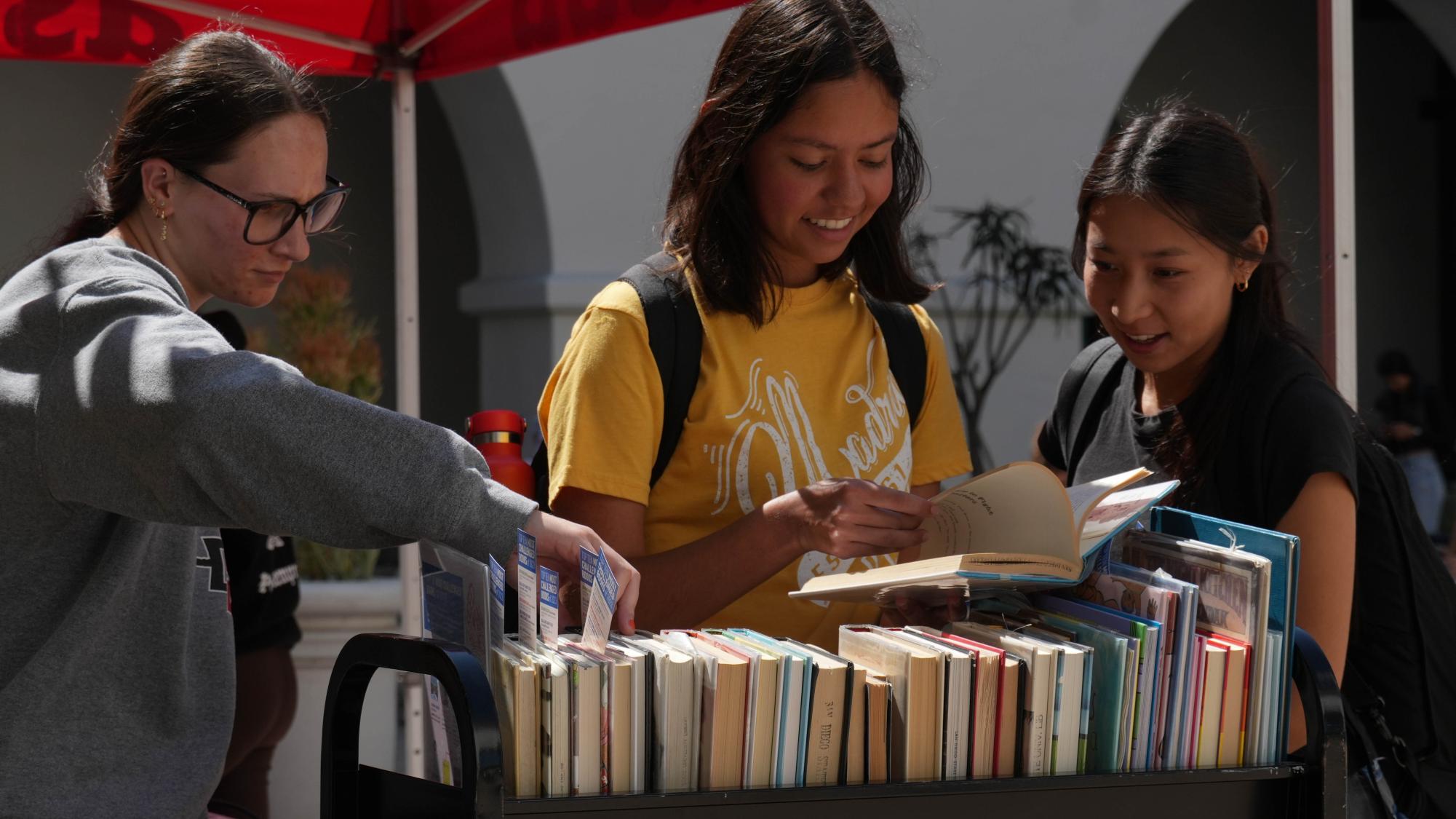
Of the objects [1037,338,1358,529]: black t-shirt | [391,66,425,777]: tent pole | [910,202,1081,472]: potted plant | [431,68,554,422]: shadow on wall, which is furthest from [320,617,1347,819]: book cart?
[910,202,1081,472]: potted plant

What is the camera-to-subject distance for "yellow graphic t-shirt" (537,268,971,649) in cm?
163

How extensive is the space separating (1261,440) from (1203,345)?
0.81 feet

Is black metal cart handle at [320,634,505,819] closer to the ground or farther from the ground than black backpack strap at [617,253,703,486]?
closer to the ground

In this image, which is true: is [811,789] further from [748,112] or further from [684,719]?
[748,112]

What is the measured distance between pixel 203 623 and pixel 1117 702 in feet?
3.14

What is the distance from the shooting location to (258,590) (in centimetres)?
293

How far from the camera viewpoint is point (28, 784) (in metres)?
1.33

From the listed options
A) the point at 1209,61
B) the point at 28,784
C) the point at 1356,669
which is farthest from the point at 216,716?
the point at 1209,61

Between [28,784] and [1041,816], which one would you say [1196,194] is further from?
[28,784]

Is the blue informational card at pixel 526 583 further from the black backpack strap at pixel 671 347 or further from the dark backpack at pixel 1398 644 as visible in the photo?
the dark backpack at pixel 1398 644

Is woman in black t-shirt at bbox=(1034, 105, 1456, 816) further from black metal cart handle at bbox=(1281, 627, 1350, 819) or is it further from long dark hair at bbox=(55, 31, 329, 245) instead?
long dark hair at bbox=(55, 31, 329, 245)

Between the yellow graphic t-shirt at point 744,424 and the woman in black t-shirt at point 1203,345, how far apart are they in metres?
0.33

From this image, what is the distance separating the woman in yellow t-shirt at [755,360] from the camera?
63.8 inches

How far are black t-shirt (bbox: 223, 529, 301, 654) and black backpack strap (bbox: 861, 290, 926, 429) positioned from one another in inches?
59.9
